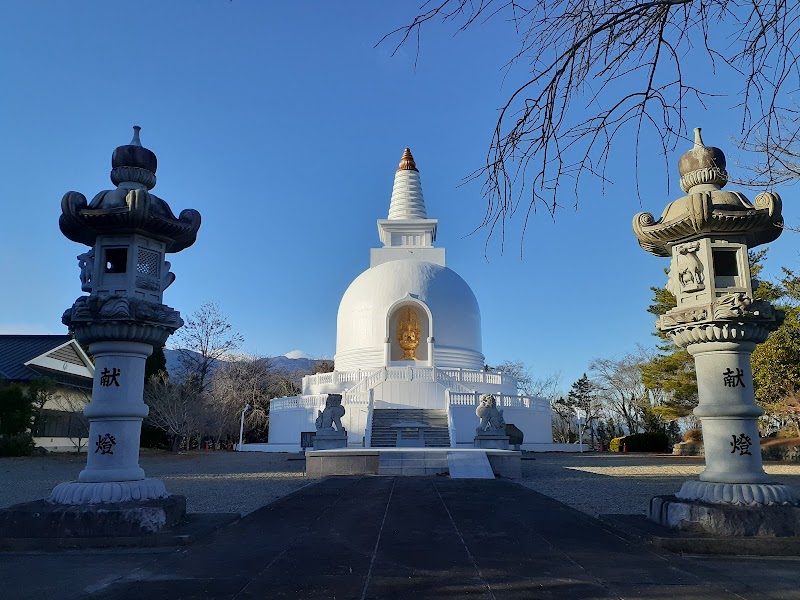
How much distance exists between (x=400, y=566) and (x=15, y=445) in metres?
23.9

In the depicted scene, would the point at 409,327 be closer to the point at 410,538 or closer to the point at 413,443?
the point at 413,443

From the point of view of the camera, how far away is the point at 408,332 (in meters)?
33.7

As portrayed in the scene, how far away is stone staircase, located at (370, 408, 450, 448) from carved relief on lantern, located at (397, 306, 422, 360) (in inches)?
274

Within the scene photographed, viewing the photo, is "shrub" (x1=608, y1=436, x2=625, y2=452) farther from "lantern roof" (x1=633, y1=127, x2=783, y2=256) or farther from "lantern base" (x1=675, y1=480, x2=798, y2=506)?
"lantern base" (x1=675, y1=480, x2=798, y2=506)

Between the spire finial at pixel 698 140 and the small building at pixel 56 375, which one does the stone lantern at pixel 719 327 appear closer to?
the spire finial at pixel 698 140

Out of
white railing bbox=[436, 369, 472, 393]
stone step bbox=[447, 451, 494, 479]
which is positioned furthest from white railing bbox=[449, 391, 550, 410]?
stone step bbox=[447, 451, 494, 479]

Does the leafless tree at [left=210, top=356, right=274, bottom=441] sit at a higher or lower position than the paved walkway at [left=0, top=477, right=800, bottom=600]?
higher

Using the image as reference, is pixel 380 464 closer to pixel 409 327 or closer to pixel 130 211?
pixel 130 211

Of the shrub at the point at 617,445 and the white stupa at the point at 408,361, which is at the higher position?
the white stupa at the point at 408,361

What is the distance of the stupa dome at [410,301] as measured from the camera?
108 ft

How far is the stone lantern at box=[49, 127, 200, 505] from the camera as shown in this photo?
286 inches

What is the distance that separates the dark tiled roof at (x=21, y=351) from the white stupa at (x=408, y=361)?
36.7 feet

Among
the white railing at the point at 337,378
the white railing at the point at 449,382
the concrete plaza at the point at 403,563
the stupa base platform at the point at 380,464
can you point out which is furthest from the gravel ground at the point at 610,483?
the white railing at the point at 337,378

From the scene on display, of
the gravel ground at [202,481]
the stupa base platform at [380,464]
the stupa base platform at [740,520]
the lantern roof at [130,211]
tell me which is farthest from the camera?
the stupa base platform at [380,464]
